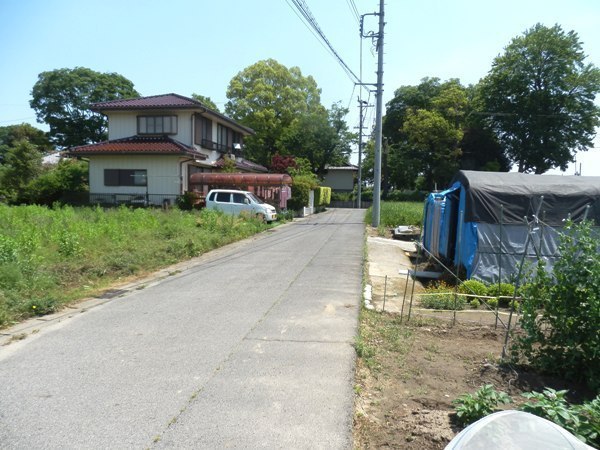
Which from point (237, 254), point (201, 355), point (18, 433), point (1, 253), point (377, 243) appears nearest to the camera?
point (18, 433)

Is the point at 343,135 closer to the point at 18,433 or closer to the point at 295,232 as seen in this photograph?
the point at 295,232

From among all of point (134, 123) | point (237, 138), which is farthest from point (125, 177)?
point (237, 138)

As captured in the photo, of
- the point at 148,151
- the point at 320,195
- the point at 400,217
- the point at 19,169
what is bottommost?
the point at 400,217

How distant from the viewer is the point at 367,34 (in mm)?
22578

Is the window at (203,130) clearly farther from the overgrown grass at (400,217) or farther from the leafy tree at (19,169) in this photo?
the overgrown grass at (400,217)

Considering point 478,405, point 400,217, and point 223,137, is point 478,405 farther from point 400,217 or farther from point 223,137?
point 223,137

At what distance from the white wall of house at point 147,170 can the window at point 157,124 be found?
231 centimetres

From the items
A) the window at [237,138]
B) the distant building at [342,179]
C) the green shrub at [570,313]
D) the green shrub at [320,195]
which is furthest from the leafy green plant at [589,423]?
the distant building at [342,179]

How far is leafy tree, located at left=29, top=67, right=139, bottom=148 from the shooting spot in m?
45.2

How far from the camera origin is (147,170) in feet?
84.1

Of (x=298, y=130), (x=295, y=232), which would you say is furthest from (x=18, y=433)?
(x=298, y=130)

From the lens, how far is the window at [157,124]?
26.6 meters

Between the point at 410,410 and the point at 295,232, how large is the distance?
16.0 meters

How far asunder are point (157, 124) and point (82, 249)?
737 inches
